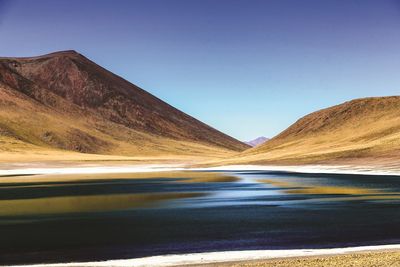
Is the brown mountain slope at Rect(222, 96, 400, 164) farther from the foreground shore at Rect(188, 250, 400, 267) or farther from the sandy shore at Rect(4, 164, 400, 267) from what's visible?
the foreground shore at Rect(188, 250, 400, 267)

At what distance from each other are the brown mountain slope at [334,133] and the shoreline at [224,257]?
8117 centimetres

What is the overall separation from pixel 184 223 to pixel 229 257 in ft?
30.7

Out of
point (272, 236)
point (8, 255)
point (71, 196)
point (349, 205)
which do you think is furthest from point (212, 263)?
point (71, 196)

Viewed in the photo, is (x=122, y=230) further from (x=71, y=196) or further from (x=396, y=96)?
(x=396, y=96)

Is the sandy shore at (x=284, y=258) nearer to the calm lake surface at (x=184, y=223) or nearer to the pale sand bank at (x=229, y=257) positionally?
the pale sand bank at (x=229, y=257)

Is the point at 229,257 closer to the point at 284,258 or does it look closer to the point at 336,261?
the point at 284,258

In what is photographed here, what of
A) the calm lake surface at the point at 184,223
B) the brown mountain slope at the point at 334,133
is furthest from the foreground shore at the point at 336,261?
the brown mountain slope at the point at 334,133

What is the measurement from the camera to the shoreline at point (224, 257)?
17672mm

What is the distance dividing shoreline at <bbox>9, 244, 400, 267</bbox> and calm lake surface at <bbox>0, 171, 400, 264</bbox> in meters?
0.95

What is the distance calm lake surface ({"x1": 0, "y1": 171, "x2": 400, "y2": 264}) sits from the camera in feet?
68.9

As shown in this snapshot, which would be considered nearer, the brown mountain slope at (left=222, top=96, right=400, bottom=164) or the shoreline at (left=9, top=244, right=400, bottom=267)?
the shoreline at (left=9, top=244, right=400, bottom=267)

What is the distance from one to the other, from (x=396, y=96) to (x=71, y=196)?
138 metres

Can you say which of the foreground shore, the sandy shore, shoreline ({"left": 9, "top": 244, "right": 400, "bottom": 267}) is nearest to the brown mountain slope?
shoreline ({"left": 9, "top": 244, "right": 400, "bottom": 267})

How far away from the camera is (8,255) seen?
1981 centimetres
